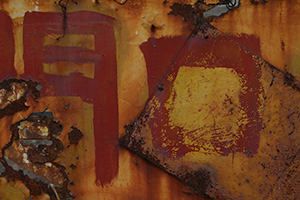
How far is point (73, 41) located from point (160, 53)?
682 mm

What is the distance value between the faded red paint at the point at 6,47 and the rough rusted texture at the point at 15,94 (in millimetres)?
67

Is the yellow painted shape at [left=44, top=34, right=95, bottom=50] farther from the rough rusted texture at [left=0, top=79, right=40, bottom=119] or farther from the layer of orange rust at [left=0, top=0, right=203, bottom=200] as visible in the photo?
the rough rusted texture at [left=0, top=79, right=40, bottom=119]

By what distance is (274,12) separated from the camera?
1451 millimetres

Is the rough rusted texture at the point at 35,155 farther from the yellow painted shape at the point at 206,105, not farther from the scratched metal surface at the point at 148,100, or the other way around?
the yellow painted shape at the point at 206,105

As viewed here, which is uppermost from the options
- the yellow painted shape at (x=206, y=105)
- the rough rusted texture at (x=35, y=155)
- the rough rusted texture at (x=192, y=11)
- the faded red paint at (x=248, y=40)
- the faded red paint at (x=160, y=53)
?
the rough rusted texture at (x=192, y=11)

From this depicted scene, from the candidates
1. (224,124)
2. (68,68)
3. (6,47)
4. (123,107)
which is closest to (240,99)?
(224,124)

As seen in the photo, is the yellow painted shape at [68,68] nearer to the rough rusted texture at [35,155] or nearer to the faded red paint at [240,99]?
the rough rusted texture at [35,155]

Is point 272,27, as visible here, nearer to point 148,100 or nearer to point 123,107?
point 148,100

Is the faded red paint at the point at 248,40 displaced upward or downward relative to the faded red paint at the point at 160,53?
upward

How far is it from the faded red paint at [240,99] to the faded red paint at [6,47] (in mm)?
1171

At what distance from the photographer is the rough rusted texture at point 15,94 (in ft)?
4.69

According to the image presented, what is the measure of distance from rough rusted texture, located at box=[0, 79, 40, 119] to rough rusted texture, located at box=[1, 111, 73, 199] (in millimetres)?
117

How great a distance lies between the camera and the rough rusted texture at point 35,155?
144 cm

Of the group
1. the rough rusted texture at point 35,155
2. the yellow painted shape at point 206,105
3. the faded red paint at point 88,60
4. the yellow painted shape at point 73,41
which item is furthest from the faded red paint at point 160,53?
the rough rusted texture at point 35,155
